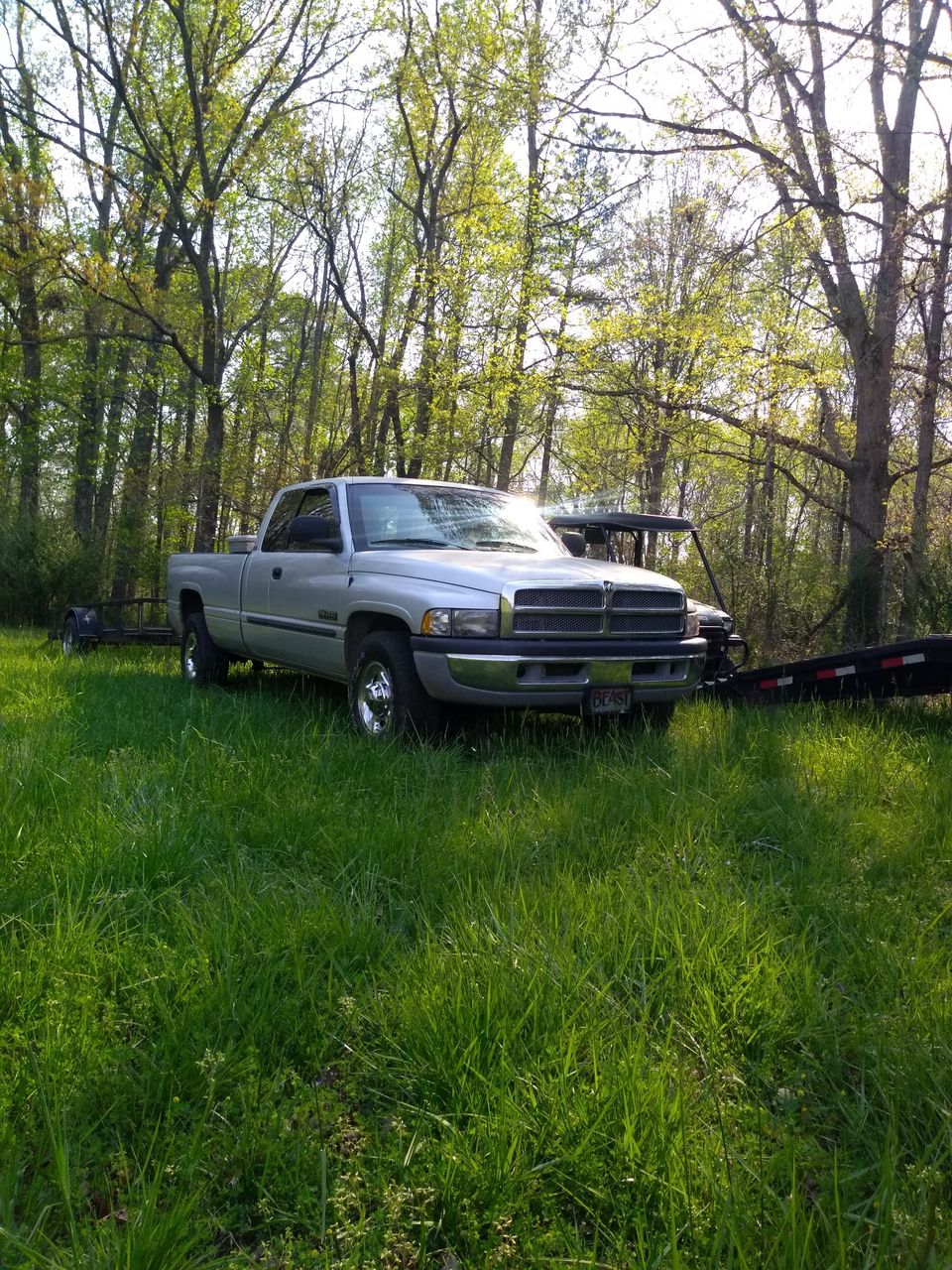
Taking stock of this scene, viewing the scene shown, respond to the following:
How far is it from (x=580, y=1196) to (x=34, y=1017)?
4.91 feet

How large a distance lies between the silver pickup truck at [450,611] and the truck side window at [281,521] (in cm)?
3

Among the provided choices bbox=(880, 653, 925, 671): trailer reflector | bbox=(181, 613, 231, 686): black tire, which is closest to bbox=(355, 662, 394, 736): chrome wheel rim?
bbox=(181, 613, 231, 686): black tire

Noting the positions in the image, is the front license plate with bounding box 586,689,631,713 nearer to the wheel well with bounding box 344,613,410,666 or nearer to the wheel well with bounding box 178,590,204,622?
the wheel well with bounding box 344,613,410,666

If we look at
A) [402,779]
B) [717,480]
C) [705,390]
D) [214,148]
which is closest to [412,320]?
[214,148]

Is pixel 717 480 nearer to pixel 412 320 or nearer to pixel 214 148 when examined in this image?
pixel 412 320

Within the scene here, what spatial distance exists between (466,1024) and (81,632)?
942 centimetres

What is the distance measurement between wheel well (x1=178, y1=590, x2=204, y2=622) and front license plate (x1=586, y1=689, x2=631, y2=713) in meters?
4.94

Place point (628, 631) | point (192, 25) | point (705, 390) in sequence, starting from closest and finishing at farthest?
point (628, 631)
point (705, 390)
point (192, 25)

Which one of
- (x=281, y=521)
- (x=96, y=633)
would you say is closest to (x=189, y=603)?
(x=281, y=521)

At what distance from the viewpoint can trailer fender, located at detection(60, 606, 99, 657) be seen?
1037 centimetres

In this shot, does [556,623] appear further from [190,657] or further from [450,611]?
[190,657]

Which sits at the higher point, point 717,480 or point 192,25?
point 192,25

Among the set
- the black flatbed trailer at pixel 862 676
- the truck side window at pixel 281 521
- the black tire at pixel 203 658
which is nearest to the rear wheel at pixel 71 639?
the black tire at pixel 203 658

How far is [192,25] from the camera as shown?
650 inches
